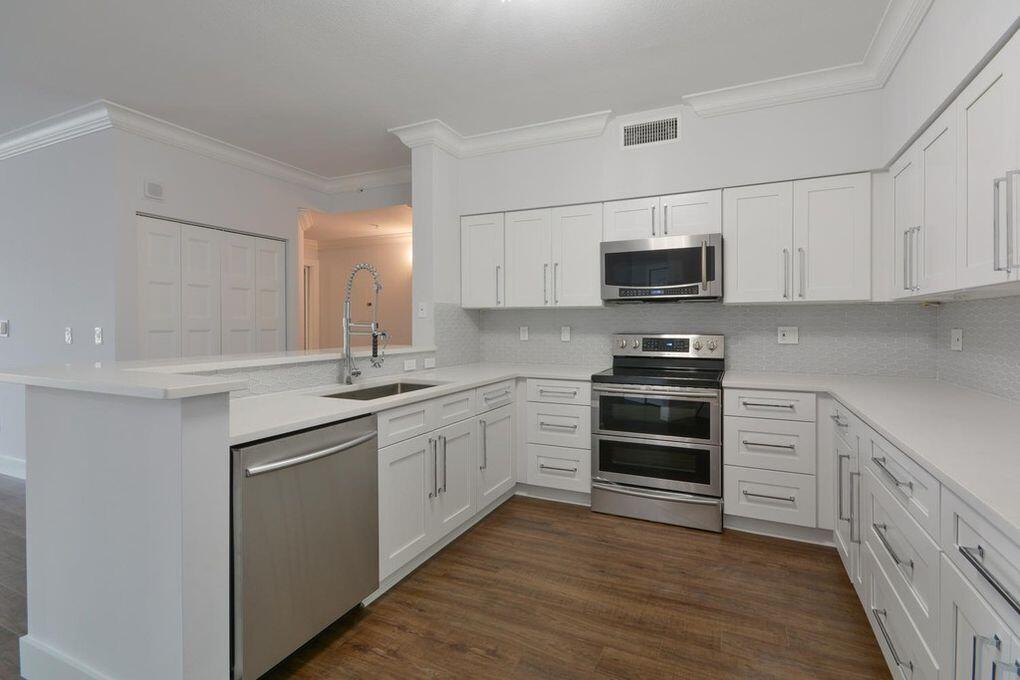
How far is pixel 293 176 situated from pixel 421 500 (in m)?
3.71


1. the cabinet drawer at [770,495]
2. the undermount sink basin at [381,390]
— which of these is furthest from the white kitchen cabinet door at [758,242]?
the undermount sink basin at [381,390]

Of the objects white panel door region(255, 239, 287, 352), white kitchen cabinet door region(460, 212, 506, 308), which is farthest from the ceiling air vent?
white panel door region(255, 239, 287, 352)

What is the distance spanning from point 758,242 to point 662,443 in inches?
54.0

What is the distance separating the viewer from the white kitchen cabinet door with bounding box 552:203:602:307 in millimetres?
3531

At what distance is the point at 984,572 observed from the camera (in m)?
0.99

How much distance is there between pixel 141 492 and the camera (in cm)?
143

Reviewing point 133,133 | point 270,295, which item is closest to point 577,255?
point 270,295

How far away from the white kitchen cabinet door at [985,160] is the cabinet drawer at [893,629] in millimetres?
1043

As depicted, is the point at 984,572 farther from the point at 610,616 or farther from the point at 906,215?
the point at 906,215

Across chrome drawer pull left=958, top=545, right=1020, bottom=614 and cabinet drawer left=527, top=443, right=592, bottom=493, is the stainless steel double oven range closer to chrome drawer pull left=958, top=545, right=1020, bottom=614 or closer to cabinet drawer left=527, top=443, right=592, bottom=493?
cabinet drawer left=527, top=443, right=592, bottom=493

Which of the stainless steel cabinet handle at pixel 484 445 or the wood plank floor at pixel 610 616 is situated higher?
the stainless steel cabinet handle at pixel 484 445

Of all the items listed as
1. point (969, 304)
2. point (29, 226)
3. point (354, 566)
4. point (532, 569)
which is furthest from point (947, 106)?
point (29, 226)

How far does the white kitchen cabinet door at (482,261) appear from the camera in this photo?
12.6 ft

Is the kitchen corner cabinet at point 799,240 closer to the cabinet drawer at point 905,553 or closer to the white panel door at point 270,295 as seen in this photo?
the cabinet drawer at point 905,553
